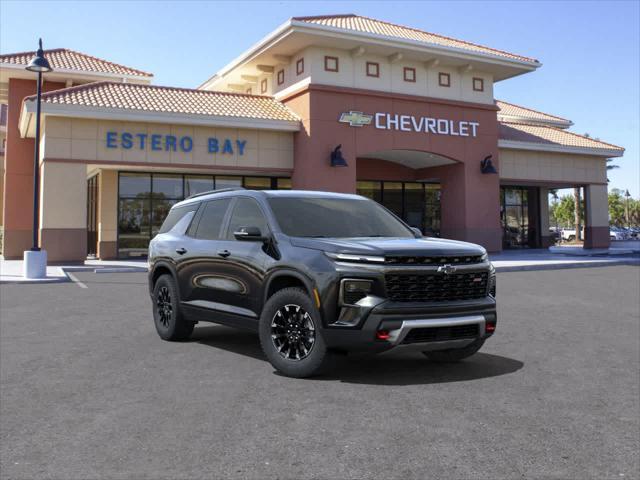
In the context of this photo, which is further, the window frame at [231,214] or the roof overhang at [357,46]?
the roof overhang at [357,46]

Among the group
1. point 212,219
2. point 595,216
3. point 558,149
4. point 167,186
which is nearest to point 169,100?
point 167,186

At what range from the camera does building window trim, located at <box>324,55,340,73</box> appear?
85.7ft

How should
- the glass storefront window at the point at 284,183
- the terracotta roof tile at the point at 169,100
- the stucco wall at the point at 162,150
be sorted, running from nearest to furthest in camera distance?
the stucco wall at the point at 162,150, the terracotta roof tile at the point at 169,100, the glass storefront window at the point at 284,183

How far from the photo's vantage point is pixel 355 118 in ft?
87.0

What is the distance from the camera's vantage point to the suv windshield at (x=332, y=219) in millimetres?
6586

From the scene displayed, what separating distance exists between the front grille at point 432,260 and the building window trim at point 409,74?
2345cm

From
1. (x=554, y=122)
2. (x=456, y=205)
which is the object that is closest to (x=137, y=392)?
(x=456, y=205)

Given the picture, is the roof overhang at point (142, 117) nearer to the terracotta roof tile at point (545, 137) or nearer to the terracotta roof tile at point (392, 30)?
the terracotta roof tile at point (392, 30)

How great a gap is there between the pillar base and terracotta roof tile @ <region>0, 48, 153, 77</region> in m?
13.8

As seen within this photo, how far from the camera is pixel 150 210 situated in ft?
92.5

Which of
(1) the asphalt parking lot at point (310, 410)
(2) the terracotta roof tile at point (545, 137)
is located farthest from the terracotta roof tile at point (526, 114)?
(1) the asphalt parking lot at point (310, 410)

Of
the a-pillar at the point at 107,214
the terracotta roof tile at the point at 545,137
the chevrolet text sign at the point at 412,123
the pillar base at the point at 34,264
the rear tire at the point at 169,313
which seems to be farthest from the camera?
the terracotta roof tile at the point at 545,137

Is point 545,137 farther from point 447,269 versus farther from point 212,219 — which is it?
point 447,269

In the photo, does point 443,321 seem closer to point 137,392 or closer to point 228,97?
point 137,392
